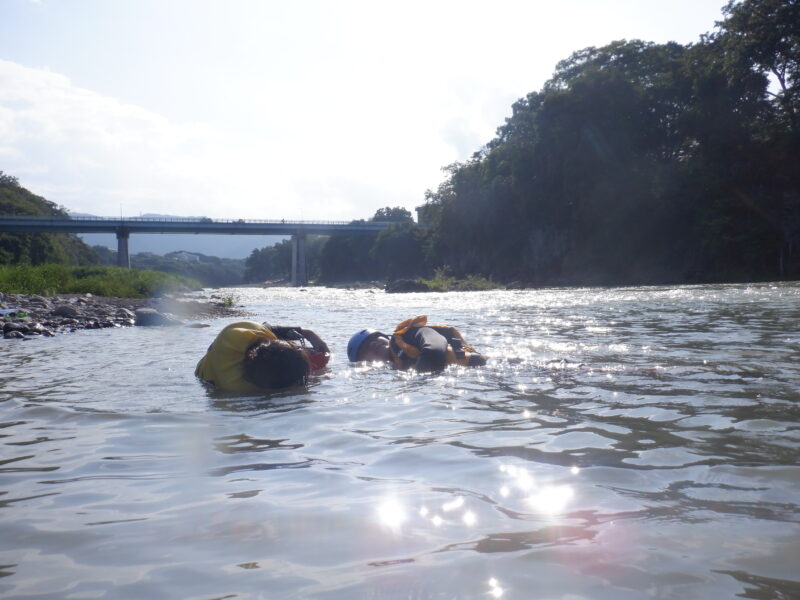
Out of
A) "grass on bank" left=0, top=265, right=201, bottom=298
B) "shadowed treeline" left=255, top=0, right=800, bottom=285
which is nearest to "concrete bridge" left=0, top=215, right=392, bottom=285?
"shadowed treeline" left=255, top=0, right=800, bottom=285

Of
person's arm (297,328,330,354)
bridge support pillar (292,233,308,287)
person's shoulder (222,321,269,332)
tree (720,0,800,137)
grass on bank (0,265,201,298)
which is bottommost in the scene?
person's arm (297,328,330,354)

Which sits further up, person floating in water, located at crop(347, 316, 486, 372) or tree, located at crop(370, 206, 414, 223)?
tree, located at crop(370, 206, 414, 223)

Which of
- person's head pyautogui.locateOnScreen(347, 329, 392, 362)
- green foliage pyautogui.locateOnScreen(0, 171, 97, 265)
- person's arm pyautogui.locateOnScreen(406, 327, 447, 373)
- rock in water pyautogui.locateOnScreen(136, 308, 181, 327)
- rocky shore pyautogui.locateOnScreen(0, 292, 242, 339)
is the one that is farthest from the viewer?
green foliage pyautogui.locateOnScreen(0, 171, 97, 265)

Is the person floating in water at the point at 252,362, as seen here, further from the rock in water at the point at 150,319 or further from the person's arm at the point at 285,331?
the rock in water at the point at 150,319

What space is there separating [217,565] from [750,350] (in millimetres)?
6611

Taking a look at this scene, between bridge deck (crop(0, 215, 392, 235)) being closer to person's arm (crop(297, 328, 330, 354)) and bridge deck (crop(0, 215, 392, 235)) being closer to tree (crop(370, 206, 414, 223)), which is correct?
tree (crop(370, 206, 414, 223))

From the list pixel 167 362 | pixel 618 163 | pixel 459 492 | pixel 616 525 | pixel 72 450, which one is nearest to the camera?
pixel 616 525

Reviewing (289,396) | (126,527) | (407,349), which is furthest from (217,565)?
(407,349)

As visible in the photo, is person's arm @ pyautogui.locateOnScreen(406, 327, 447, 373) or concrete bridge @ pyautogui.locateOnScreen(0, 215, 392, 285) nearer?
person's arm @ pyautogui.locateOnScreen(406, 327, 447, 373)

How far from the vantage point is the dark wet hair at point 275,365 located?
5516 millimetres

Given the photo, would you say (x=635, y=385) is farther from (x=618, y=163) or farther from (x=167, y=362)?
(x=618, y=163)

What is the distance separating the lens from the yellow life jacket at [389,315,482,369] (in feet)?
22.7

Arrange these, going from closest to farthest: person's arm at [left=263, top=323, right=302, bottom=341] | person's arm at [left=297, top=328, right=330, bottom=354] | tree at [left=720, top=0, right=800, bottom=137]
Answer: person's arm at [left=263, top=323, right=302, bottom=341]
person's arm at [left=297, top=328, right=330, bottom=354]
tree at [left=720, top=0, right=800, bottom=137]

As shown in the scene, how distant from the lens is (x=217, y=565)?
7.36 ft
